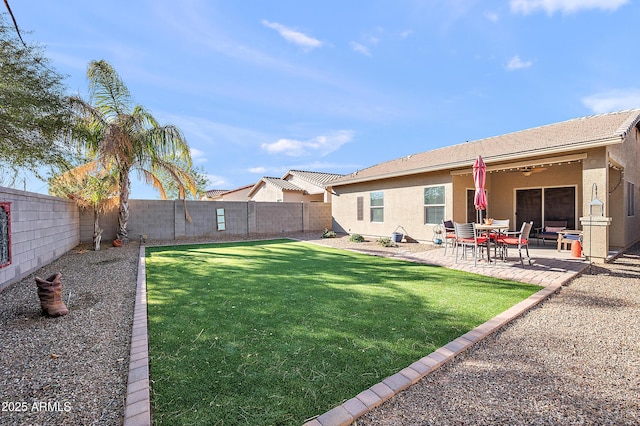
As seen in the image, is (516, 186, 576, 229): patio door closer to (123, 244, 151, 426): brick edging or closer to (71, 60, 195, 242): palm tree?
(123, 244, 151, 426): brick edging

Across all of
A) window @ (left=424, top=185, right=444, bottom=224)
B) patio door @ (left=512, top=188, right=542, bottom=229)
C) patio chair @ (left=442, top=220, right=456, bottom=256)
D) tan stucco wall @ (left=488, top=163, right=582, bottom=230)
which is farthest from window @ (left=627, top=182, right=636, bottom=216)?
patio chair @ (left=442, top=220, right=456, bottom=256)

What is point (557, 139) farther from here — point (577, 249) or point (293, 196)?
point (293, 196)

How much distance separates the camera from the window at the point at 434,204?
11180 millimetres

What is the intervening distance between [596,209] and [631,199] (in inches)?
221

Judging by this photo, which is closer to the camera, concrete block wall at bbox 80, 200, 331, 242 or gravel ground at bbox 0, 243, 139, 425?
gravel ground at bbox 0, 243, 139, 425

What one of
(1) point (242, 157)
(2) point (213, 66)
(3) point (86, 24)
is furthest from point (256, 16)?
(1) point (242, 157)

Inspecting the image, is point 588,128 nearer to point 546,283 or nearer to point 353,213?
point 546,283

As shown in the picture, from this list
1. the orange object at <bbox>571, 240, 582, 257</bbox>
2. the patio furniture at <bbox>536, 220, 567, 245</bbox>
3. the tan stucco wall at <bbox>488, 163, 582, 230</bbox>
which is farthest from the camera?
the tan stucco wall at <bbox>488, 163, 582, 230</bbox>

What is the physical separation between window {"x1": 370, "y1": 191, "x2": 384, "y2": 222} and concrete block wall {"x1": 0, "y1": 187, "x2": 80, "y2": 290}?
12.0 m

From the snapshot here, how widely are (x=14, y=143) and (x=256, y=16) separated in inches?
290

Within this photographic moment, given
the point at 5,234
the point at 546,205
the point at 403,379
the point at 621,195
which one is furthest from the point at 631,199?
the point at 5,234

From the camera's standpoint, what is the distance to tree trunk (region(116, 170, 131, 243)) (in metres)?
11.5

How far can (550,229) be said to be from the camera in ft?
34.5

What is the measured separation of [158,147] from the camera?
11375 mm
